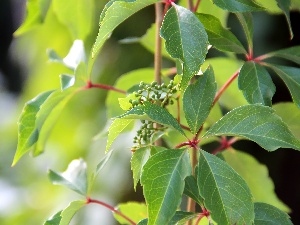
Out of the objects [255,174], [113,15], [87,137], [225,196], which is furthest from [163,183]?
[87,137]

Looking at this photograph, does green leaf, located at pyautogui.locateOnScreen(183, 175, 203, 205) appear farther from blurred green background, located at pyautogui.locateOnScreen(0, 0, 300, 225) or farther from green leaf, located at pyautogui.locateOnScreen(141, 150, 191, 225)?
blurred green background, located at pyautogui.locateOnScreen(0, 0, 300, 225)

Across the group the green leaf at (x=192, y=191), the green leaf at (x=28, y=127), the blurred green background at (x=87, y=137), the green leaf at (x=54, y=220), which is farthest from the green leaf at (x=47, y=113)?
the blurred green background at (x=87, y=137)

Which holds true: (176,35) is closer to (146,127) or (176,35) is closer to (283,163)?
(146,127)

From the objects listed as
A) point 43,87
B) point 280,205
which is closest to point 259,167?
point 280,205

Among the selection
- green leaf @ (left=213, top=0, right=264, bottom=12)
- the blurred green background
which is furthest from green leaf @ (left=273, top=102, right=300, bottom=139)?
the blurred green background

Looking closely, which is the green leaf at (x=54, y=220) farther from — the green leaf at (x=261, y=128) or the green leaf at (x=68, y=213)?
the green leaf at (x=261, y=128)

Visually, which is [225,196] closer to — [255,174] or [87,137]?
[255,174]
